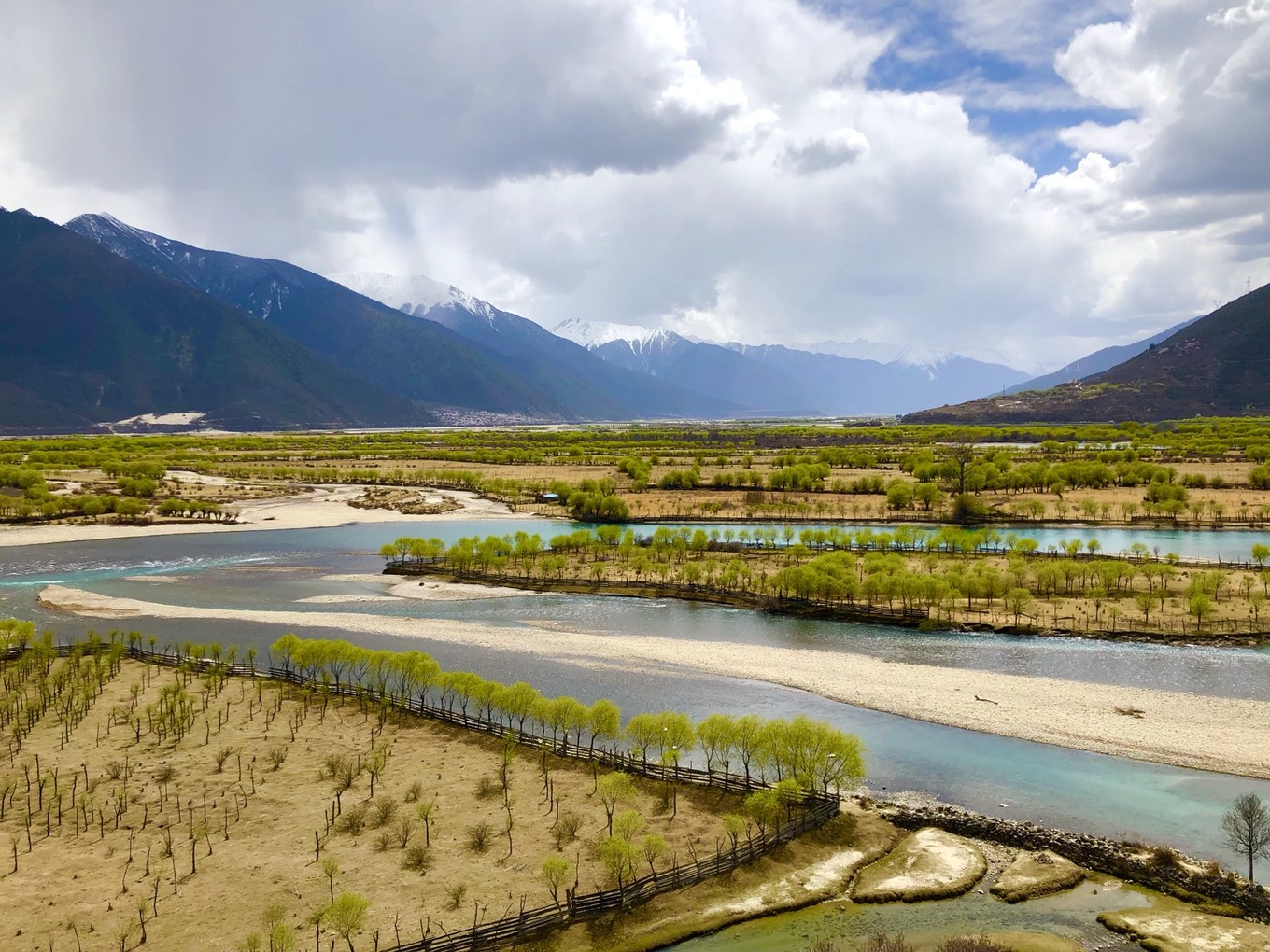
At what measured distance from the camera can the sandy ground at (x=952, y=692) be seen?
39.9 metres

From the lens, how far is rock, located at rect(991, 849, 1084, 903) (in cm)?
2756

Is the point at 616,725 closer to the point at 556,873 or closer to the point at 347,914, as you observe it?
the point at 556,873

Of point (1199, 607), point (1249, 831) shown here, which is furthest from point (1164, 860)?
point (1199, 607)

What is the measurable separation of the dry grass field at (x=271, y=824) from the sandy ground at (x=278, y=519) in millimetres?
75637

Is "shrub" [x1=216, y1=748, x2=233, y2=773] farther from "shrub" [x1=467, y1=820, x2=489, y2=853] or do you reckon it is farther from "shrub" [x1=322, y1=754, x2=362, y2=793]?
"shrub" [x1=467, y1=820, x2=489, y2=853]

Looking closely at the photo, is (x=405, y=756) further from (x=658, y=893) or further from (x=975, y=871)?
(x=975, y=871)

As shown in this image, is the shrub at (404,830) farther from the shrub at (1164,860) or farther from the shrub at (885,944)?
the shrub at (1164,860)

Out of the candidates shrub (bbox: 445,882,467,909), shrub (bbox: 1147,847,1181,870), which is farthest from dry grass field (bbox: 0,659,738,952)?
shrub (bbox: 1147,847,1181,870)

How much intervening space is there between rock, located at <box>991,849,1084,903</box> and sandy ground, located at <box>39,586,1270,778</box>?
503 inches

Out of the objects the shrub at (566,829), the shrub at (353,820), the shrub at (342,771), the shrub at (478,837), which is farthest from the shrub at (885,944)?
the shrub at (342,771)

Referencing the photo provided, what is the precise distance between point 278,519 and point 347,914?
107795mm

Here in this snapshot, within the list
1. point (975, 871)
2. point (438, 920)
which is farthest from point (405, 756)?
point (975, 871)

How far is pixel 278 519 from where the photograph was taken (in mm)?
120688

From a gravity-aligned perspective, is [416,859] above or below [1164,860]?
above
